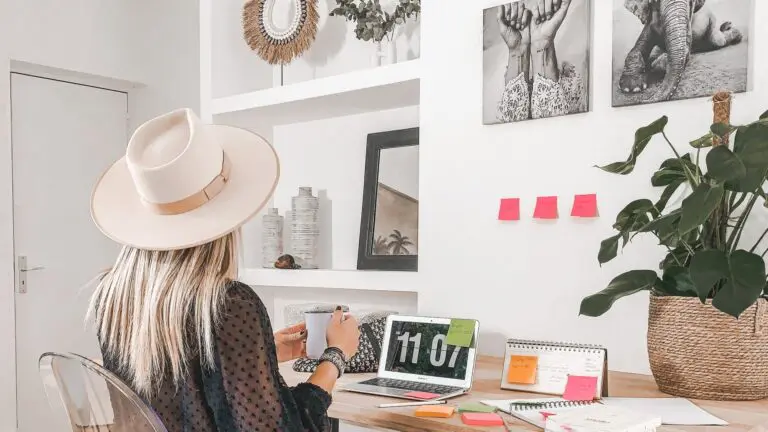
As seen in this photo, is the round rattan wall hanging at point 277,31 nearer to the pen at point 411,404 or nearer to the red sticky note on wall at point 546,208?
the red sticky note on wall at point 546,208

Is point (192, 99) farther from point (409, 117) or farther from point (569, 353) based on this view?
point (569, 353)

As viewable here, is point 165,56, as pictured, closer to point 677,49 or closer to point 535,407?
point 677,49

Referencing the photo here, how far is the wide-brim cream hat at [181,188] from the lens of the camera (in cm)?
130

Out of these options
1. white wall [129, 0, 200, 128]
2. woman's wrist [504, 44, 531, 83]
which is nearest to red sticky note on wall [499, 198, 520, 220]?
woman's wrist [504, 44, 531, 83]

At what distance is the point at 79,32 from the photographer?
3.72 meters

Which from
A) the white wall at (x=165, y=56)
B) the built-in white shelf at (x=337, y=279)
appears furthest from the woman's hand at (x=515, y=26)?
the white wall at (x=165, y=56)

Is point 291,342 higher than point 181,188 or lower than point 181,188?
lower

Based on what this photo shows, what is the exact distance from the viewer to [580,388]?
62.8 inches

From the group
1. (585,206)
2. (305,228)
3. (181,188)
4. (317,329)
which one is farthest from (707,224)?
(305,228)

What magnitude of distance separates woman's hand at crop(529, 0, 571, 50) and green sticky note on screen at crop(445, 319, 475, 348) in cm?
86

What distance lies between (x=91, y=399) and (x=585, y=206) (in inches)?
54.4

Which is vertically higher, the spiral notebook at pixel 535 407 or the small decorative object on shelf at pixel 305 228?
the small decorative object on shelf at pixel 305 228

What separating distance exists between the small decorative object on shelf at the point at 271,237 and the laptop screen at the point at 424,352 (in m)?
1.10

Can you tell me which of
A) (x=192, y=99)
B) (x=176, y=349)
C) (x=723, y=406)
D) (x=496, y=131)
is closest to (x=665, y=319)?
(x=723, y=406)
